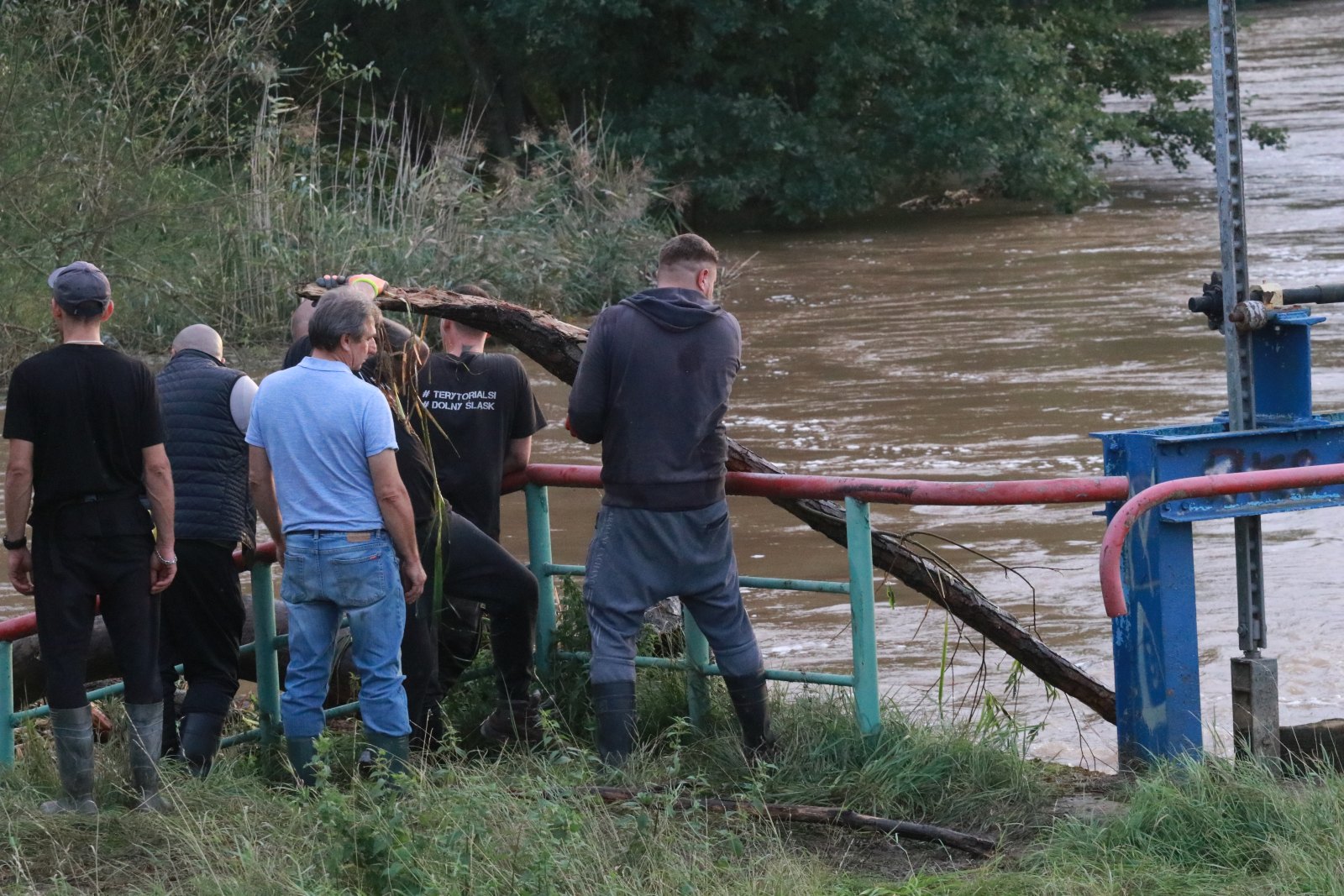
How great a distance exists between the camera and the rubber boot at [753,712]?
4.85m

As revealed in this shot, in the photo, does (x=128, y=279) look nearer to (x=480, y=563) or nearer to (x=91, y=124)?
(x=91, y=124)

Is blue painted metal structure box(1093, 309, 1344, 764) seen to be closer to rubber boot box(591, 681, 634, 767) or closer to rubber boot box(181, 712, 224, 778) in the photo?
rubber boot box(591, 681, 634, 767)

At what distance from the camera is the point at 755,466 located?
17.9ft

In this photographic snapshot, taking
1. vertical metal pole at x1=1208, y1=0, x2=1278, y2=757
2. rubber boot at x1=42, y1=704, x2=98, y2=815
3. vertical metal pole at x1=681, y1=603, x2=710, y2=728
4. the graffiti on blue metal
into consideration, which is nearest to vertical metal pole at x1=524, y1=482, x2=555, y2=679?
vertical metal pole at x1=681, y1=603, x2=710, y2=728

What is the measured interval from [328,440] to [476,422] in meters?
0.78

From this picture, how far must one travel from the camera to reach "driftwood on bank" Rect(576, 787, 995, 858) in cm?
421

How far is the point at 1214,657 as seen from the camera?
8195 mm

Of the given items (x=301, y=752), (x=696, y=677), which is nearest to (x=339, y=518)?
(x=301, y=752)

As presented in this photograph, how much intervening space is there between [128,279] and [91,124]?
4.71 feet

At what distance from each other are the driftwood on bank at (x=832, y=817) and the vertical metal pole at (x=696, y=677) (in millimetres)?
721

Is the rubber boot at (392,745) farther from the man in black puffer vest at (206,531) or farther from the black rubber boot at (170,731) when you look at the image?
the black rubber boot at (170,731)

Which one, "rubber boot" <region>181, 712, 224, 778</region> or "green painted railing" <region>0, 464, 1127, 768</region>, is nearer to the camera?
"green painted railing" <region>0, 464, 1127, 768</region>

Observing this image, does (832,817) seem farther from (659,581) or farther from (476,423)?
(476,423)

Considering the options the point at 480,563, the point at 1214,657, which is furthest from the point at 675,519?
the point at 1214,657
